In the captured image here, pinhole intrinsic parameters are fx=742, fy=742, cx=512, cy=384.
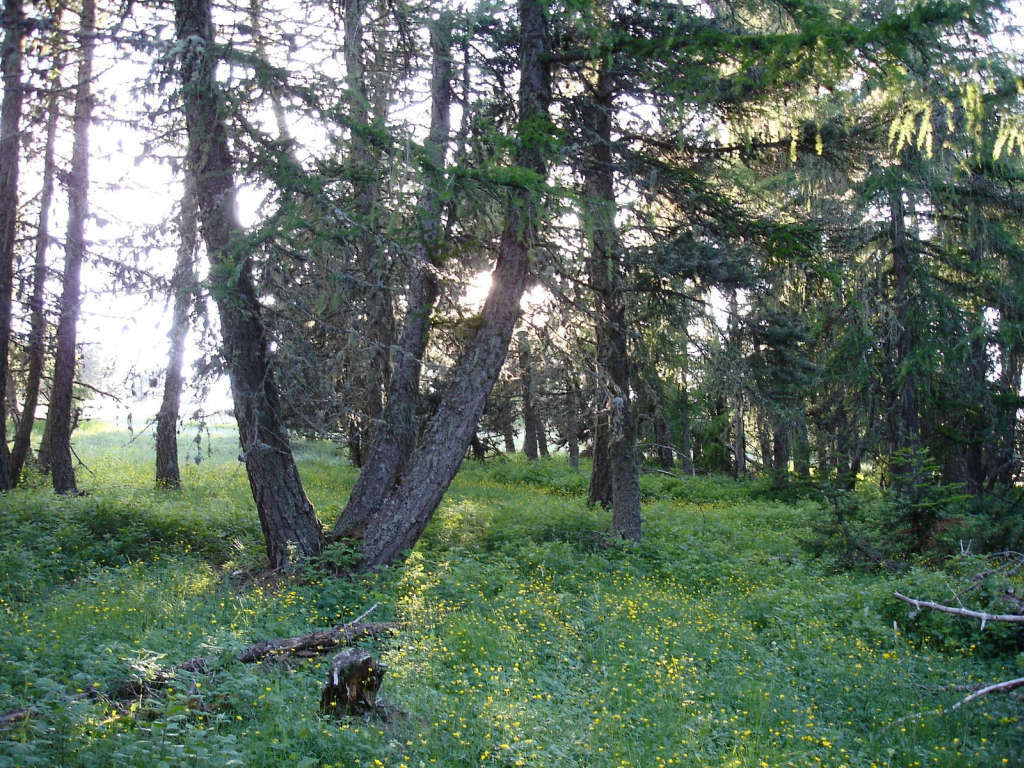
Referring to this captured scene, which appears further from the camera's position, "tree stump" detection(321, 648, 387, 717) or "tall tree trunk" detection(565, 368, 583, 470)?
"tall tree trunk" detection(565, 368, 583, 470)

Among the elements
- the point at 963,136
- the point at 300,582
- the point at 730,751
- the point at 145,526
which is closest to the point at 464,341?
the point at 300,582

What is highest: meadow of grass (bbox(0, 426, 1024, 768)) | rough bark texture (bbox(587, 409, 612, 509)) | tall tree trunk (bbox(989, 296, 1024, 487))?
tall tree trunk (bbox(989, 296, 1024, 487))

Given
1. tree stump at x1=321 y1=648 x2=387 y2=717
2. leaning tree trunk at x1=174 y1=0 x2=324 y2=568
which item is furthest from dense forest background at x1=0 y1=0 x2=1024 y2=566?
tree stump at x1=321 y1=648 x2=387 y2=717

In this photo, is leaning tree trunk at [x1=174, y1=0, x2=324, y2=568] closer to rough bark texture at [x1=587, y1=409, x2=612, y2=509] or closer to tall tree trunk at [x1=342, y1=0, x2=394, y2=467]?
tall tree trunk at [x1=342, y1=0, x2=394, y2=467]

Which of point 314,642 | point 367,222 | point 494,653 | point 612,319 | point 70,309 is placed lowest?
point 494,653

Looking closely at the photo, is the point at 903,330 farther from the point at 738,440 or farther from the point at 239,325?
the point at 239,325

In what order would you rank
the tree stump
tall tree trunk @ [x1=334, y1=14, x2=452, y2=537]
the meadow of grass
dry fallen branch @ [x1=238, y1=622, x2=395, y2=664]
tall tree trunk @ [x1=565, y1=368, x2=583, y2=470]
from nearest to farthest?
1. the meadow of grass
2. the tree stump
3. dry fallen branch @ [x1=238, y1=622, x2=395, y2=664]
4. tall tree trunk @ [x1=334, y1=14, x2=452, y2=537]
5. tall tree trunk @ [x1=565, y1=368, x2=583, y2=470]

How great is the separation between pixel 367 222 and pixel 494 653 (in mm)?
4593

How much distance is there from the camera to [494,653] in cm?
653

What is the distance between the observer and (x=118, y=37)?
25.6 feet

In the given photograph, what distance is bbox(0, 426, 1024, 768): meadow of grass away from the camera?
4723 mm

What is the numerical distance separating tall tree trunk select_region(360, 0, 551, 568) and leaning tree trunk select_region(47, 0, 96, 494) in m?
7.43

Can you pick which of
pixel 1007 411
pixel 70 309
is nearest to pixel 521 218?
pixel 70 309

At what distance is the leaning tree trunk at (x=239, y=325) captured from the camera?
8.33 m
